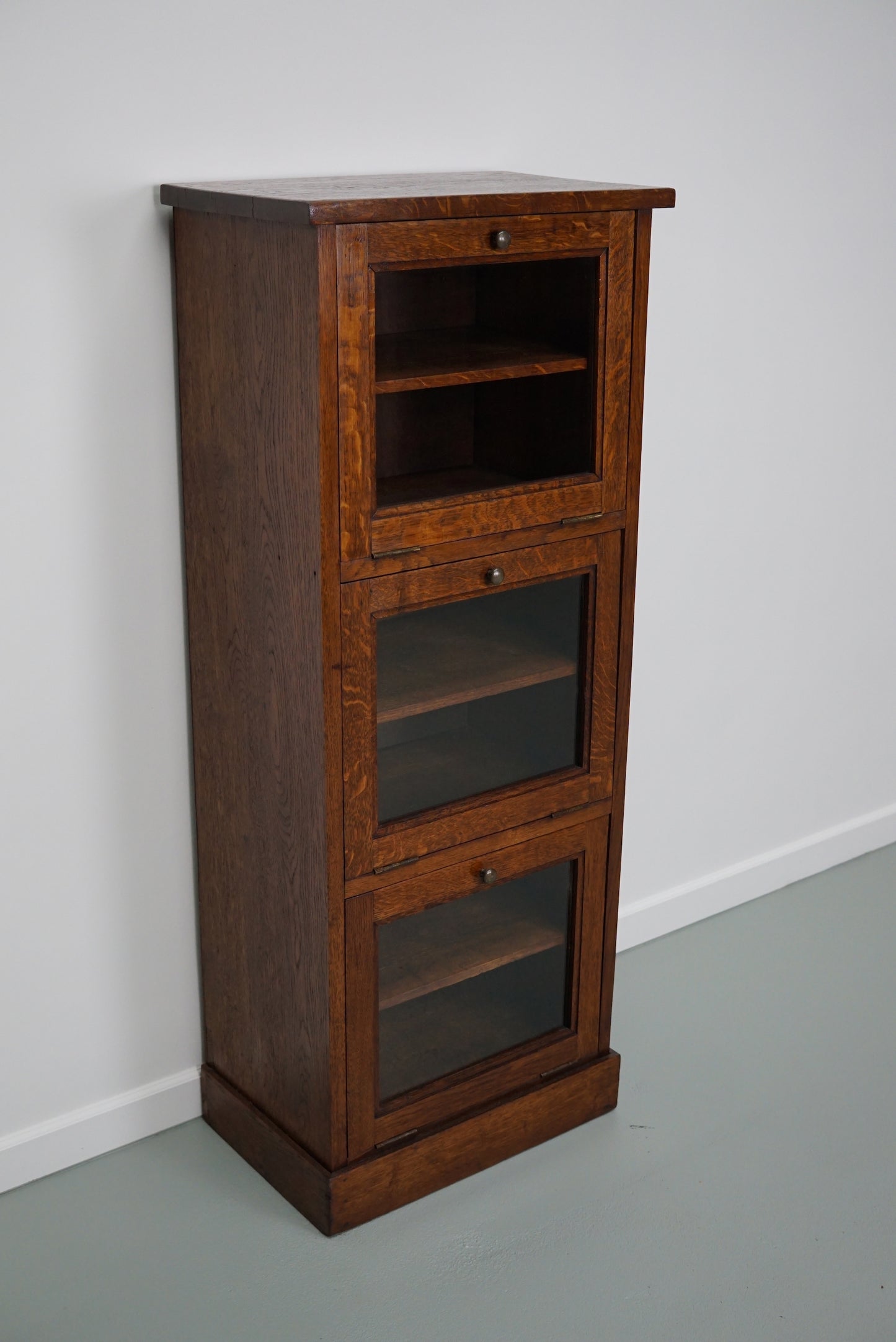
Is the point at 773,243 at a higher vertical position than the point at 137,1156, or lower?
higher

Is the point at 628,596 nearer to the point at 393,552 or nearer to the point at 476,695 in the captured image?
the point at 476,695

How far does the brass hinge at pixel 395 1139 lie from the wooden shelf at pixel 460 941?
196 millimetres

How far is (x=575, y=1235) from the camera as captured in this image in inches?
79.0

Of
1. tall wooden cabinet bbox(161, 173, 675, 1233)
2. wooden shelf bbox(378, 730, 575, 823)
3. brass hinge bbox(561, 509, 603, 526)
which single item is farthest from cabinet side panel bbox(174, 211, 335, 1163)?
brass hinge bbox(561, 509, 603, 526)

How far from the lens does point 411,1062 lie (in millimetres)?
2055

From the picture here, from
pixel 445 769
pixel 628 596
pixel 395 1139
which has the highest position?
pixel 628 596

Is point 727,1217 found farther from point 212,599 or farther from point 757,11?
point 757,11

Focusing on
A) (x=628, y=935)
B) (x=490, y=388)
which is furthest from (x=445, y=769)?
(x=628, y=935)

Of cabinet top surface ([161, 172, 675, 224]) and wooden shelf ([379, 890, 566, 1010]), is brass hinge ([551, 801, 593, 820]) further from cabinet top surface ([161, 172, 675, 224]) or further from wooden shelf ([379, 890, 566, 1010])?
cabinet top surface ([161, 172, 675, 224])

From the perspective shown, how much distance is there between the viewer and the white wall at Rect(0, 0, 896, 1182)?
6.05ft

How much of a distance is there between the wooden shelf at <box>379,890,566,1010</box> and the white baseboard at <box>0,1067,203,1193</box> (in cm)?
46

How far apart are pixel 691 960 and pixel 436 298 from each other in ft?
4.68

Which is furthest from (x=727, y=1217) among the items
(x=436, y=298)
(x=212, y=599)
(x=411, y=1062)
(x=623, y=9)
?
(x=623, y=9)

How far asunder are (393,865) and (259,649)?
34 cm
